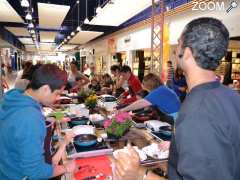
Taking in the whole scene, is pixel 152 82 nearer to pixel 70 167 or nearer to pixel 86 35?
pixel 70 167

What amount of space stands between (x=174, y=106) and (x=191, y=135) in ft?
6.89

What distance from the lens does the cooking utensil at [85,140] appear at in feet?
6.32

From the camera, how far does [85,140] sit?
200 cm

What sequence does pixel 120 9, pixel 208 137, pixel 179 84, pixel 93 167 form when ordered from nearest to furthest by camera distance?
pixel 208 137, pixel 93 167, pixel 179 84, pixel 120 9

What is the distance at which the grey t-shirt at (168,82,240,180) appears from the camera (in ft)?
2.53

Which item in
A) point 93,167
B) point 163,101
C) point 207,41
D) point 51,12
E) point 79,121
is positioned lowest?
point 93,167

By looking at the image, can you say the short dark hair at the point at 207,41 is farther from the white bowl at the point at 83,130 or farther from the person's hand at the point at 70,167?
the white bowl at the point at 83,130

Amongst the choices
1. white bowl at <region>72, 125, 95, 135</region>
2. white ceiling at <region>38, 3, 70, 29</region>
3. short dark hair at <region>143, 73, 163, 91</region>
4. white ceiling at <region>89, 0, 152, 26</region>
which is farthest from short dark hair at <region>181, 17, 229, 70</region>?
white ceiling at <region>38, 3, 70, 29</region>

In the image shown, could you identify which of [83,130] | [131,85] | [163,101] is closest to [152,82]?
[163,101]

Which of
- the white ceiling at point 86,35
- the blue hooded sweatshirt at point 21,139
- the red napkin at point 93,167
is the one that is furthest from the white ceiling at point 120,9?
the blue hooded sweatshirt at point 21,139

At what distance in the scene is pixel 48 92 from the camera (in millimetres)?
1556

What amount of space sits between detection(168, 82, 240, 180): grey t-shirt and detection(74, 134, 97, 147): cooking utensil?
122cm

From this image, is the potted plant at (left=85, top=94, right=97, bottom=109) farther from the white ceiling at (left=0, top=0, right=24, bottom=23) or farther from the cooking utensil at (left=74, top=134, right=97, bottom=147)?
the white ceiling at (left=0, top=0, right=24, bottom=23)

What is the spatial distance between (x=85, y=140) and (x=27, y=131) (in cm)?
76
